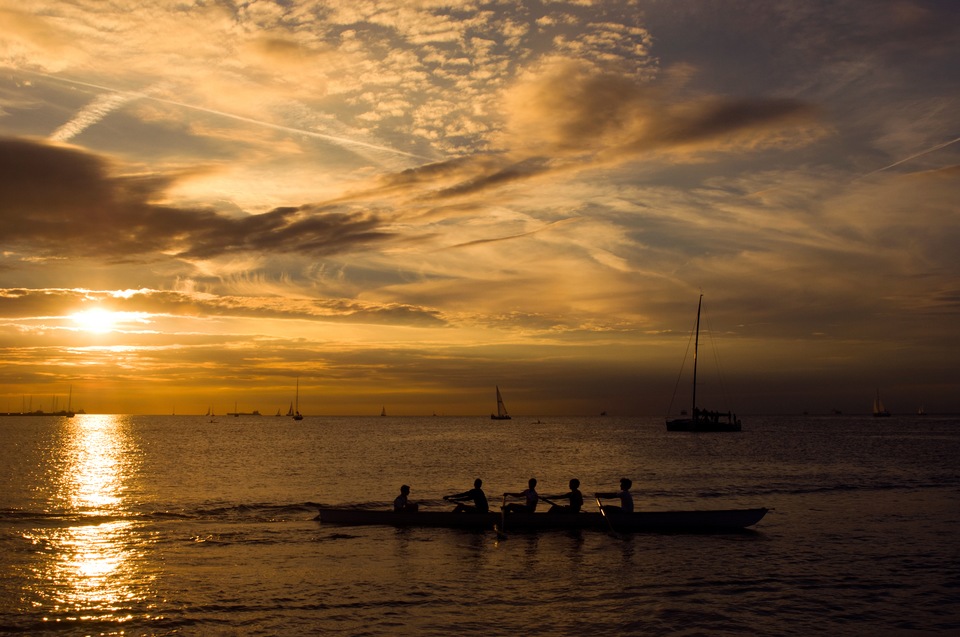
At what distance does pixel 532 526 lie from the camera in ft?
104

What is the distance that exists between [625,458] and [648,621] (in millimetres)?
67672

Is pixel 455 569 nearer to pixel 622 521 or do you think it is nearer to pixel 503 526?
pixel 503 526

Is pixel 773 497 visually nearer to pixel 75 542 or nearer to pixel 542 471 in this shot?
pixel 542 471

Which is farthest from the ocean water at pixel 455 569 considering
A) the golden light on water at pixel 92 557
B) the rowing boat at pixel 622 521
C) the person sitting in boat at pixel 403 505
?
the person sitting in boat at pixel 403 505

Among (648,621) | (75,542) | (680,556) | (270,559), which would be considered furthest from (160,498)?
(648,621)

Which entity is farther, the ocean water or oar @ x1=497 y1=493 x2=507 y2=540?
oar @ x1=497 y1=493 x2=507 y2=540

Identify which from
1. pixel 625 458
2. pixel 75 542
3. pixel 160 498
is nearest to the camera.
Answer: pixel 75 542

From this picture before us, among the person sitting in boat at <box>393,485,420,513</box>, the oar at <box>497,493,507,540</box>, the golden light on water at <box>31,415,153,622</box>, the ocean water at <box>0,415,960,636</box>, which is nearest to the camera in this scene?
the ocean water at <box>0,415,960,636</box>

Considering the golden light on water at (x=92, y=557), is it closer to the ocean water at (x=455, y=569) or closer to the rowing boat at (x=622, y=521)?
the ocean water at (x=455, y=569)

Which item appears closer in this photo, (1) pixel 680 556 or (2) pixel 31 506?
(1) pixel 680 556

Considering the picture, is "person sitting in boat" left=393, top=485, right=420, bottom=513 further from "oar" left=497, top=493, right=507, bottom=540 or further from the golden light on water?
the golden light on water

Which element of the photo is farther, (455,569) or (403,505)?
(403,505)

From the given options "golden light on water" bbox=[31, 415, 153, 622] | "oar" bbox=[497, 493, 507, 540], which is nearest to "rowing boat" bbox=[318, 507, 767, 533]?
"oar" bbox=[497, 493, 507, 540]

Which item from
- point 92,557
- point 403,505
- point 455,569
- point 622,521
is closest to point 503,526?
point 403,505
